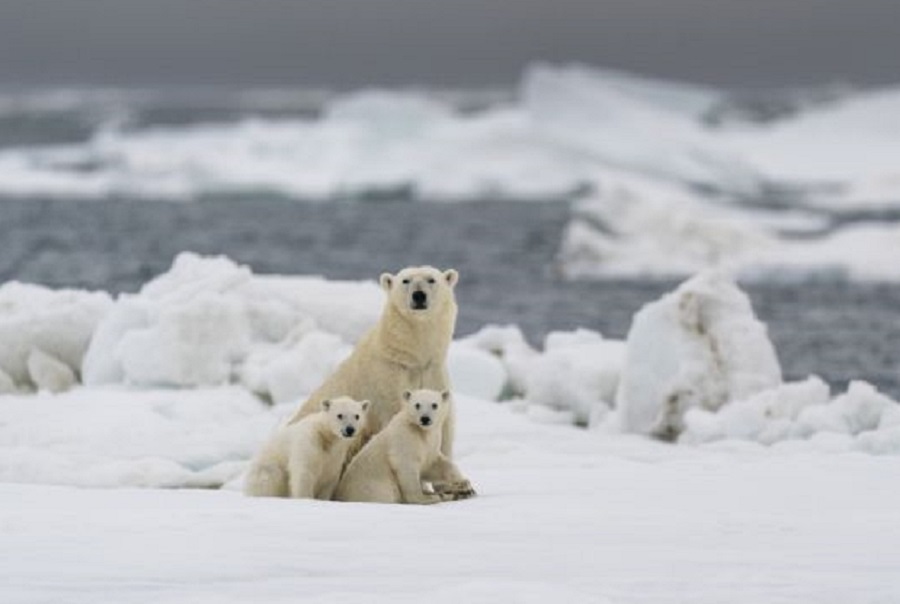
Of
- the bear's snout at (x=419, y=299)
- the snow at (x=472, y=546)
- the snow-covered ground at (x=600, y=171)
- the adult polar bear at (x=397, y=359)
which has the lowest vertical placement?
the snow at (x=472, y=546)

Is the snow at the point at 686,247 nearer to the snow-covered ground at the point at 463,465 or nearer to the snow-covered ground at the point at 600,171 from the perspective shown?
the snow-covered ground at the point at 600,171

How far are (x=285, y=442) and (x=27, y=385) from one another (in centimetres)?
577

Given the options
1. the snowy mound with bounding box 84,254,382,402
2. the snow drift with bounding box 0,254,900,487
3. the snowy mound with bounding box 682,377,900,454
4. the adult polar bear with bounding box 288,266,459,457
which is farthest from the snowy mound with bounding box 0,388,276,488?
the snowy mound with bounding box 682,377,900,454

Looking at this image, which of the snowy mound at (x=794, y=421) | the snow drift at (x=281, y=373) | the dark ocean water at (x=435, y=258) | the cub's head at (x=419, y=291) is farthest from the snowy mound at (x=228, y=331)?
the dark ocean water at (x=435, y=258)

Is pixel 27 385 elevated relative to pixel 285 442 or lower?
elevated

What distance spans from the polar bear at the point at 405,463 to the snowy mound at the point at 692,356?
4.67 meters

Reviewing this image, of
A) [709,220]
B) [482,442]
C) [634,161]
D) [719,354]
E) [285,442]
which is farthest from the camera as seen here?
[634,161]

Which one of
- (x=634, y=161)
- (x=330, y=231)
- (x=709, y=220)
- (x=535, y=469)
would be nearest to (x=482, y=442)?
(x=535, y=469)

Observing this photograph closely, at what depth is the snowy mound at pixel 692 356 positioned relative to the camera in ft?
40.0

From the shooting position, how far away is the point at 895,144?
59.9 meters

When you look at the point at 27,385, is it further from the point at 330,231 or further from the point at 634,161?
the point at 634,161

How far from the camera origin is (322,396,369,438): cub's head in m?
7.34

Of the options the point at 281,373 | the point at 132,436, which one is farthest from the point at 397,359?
the point at 281,373

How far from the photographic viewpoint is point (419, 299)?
26.1 feet
